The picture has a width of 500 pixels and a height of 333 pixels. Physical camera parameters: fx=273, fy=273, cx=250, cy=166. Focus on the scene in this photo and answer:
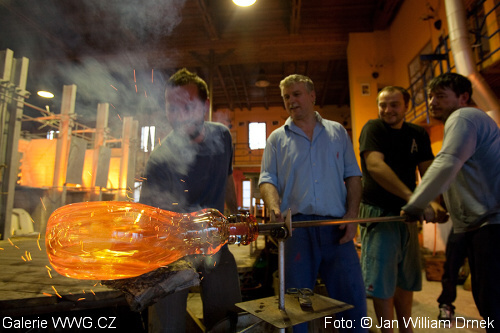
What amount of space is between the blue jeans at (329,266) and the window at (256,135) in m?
17.5

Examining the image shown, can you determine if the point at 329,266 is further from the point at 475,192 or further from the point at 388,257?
the point at 475,192

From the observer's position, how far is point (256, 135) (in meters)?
19.5

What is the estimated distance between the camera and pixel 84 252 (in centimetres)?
101

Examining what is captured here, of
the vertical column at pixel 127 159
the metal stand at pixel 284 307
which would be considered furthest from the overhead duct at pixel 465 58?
the vertical column at pixel 127 159

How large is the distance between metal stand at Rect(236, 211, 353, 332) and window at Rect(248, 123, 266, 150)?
720 inches

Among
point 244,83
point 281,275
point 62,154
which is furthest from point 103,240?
point 244,83

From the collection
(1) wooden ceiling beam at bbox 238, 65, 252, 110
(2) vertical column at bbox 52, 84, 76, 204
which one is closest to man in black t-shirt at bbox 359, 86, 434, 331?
(2) vertical column at bbox 52, 84, 76, 204

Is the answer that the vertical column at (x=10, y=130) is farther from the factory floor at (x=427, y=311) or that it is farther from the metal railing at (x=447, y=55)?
the metal railing at (x=447, y=55)

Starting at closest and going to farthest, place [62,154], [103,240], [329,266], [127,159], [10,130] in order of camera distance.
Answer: [103,240], [329,266], [10,130], [62,154], [127,159]

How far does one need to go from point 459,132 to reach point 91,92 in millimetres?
11450

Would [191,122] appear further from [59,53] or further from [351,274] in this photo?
[59,53]

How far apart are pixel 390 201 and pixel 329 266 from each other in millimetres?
936

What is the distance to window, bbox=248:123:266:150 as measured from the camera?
765 inches

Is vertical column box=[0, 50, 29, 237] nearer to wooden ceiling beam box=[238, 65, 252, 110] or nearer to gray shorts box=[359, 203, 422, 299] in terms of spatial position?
gray shorts box=[359, 203, 422, 299]
